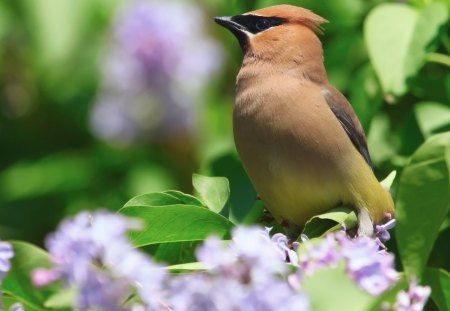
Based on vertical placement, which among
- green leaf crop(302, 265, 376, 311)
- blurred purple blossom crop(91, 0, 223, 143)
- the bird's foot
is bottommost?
blurred purple blossom crop(91, 0, 223, 143)

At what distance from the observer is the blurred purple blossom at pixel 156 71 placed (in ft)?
18.6

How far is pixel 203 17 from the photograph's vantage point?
19.3 feet

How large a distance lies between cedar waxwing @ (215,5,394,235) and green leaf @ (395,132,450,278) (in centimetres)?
64

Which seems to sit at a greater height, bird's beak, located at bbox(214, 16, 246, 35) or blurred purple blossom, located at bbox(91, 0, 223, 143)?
bird's beak, located at bbox(214, 16, 246, 35)

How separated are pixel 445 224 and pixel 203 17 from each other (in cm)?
262

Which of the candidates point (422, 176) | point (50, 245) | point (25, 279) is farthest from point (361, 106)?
point (50, 245)

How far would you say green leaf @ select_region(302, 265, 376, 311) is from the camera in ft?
5.76

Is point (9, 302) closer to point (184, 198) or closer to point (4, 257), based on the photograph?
point (4, 257)

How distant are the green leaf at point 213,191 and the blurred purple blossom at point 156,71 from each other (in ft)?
8.20

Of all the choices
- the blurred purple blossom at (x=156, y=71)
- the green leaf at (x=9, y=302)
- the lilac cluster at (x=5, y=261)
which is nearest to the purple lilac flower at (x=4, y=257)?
the lilac cluster at (x=5, y=261)

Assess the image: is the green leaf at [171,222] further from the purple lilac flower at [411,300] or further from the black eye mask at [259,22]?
the black eye mask at [259,22]

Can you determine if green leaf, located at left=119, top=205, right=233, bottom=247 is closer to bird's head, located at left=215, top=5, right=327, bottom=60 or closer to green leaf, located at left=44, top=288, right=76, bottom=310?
green leaf, located at left=44, top=288, right=76, bottom=310

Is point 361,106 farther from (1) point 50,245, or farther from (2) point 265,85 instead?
(1) point 50,245

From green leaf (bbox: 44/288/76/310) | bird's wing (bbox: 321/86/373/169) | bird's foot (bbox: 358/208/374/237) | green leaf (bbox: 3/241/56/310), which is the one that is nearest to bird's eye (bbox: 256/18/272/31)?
bird's wing (bbox: 321/86/373/169)
